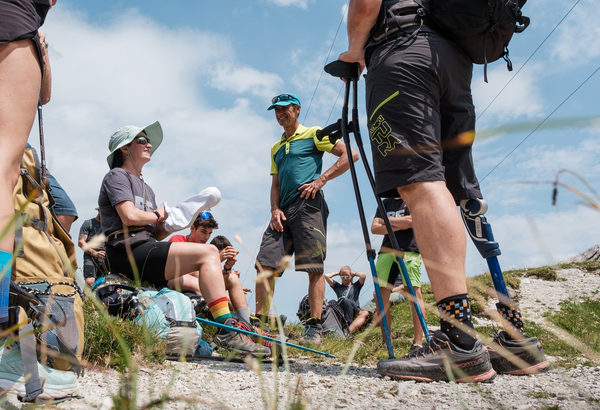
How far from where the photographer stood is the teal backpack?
126 inches

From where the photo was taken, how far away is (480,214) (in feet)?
9.53

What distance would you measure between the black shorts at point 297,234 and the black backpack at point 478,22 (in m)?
2.85

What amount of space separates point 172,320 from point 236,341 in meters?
0.51

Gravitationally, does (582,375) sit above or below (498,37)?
below

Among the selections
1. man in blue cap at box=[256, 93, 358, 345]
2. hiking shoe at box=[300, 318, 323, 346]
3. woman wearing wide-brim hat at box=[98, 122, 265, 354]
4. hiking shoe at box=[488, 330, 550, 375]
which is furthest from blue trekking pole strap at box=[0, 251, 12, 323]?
man in blue cap at box=[256, 93, 358, 345]

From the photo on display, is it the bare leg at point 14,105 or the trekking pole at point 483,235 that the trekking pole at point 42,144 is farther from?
the trekking pole at point 483,235

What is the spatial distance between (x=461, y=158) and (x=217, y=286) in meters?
2.01

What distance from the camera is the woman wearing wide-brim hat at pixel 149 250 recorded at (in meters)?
3.81

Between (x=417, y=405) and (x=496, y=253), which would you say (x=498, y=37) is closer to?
(x=496, y=253)

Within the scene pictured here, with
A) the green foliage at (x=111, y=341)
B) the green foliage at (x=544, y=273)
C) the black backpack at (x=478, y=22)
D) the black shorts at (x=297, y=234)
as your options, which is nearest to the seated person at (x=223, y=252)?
the black shorts at (x=297, y=234)

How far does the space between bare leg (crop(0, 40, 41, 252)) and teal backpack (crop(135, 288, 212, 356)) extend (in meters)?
1.47

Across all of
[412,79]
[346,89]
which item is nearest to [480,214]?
[412,79]

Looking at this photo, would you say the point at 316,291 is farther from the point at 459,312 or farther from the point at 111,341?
the point at 459,312

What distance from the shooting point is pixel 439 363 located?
2367 mm
